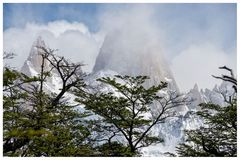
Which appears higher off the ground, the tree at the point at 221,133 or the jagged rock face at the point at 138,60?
the jagged rock face at the point at 138,60

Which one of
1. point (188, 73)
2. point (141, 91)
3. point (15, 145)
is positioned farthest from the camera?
point (188, 73)

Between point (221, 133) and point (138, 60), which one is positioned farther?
point (138, 60)

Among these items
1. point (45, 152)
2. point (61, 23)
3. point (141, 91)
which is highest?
point (61, 23)

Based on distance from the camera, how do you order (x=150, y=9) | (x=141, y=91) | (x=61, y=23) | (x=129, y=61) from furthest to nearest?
(x=129, y=61), (x=61, y=23), (x=150, y=9), (x=141, y=91)

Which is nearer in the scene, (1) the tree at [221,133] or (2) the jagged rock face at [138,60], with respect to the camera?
(1) the tree at [221,133]

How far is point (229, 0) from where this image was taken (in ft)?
21.7

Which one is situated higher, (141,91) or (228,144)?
(141,91)

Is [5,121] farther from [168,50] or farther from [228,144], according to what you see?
[168,50]

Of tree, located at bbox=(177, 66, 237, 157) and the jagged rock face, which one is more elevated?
the jagged rock face

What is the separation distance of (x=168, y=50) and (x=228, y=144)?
3.96 m

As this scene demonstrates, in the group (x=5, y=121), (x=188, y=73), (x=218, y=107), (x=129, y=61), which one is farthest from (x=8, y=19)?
(x=129, y=61)

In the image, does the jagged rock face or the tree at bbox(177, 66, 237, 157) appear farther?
the jagged rock face

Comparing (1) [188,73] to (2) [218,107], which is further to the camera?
(1) [188,73]

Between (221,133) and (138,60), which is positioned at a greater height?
(138,60)
